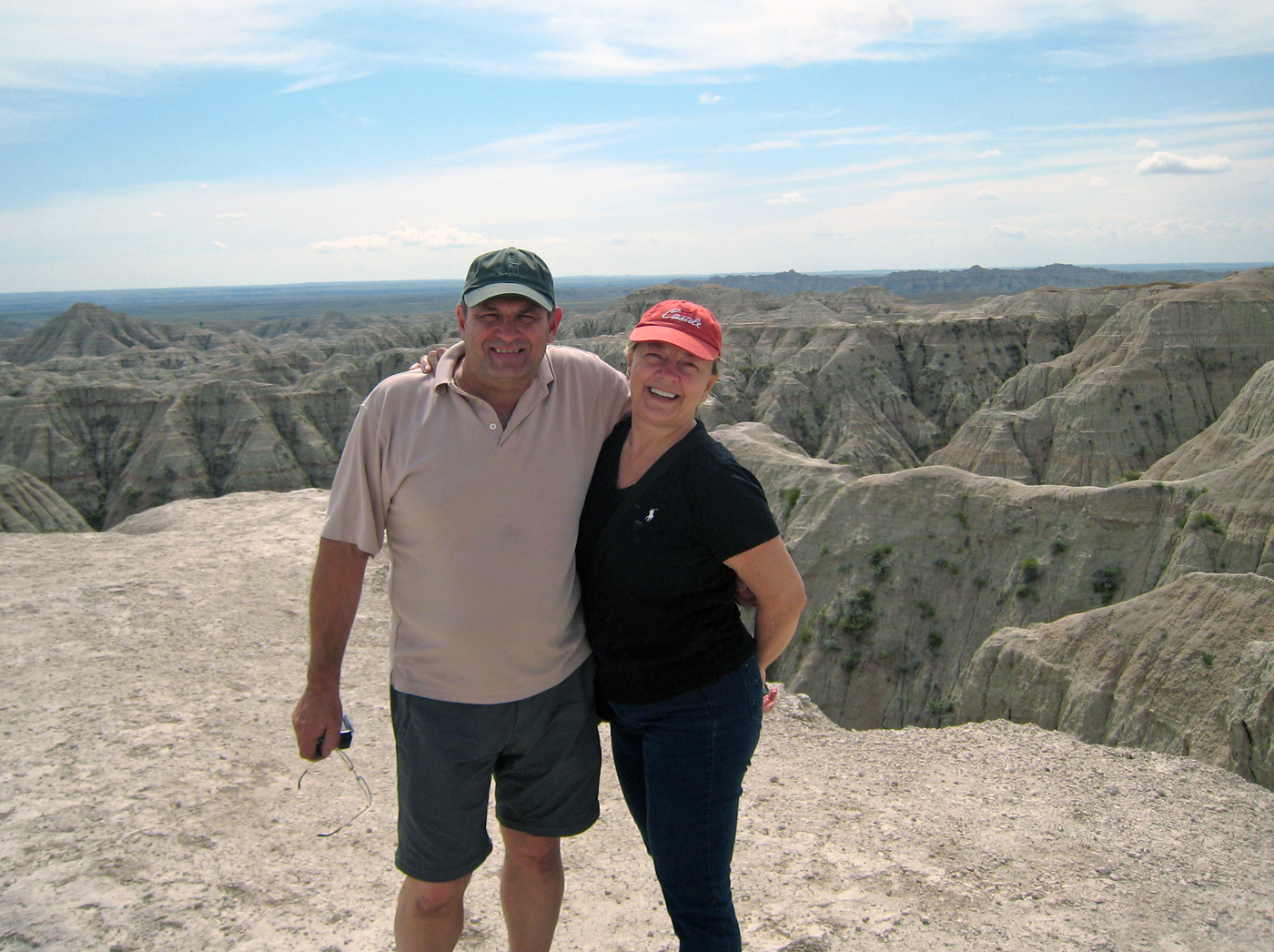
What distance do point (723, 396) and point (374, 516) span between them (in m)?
48.1

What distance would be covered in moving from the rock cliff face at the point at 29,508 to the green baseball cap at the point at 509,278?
3428cm

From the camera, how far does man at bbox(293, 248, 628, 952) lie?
10.3 feet

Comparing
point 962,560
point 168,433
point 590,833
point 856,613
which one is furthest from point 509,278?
point 168,433

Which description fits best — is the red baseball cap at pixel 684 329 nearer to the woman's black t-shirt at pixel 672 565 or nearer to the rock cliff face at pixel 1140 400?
the woman's black t-shirt at pixel 672 565

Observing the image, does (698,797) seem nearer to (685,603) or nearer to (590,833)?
(685,603)

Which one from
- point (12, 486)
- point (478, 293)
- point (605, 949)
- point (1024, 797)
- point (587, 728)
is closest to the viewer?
point (478, 293)

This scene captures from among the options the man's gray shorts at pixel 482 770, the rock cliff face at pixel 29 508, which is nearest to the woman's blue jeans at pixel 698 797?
the man's gray shorts at pixel 482 770

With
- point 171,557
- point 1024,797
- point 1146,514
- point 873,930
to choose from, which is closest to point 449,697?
point 873,930

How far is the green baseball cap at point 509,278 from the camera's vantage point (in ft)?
10.3

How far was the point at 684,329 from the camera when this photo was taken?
10.4ft

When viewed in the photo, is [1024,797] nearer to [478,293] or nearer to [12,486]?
[478,293]

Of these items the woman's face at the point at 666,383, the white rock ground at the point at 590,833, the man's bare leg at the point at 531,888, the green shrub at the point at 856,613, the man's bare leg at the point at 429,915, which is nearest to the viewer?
the woman's face at the point at 666,383

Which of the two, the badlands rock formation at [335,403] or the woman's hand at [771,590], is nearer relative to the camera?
the woman's hand at [771,590]

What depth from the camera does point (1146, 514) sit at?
18.0 m
